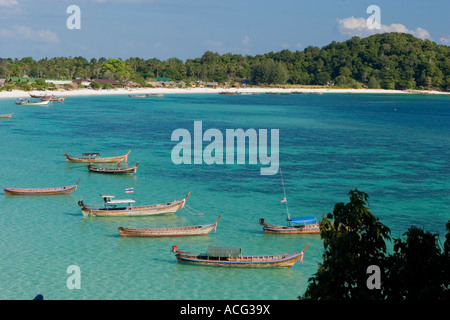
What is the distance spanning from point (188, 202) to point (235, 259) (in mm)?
11891

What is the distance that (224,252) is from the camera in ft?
82.1

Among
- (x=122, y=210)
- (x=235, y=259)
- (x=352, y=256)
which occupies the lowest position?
(x=235, y=259)

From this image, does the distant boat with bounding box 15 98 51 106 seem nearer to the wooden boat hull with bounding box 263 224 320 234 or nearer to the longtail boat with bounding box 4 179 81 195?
the longtail boat with bounding box 4 179 81 195

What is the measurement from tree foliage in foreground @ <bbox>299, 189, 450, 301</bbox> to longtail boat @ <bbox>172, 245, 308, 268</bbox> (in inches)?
497

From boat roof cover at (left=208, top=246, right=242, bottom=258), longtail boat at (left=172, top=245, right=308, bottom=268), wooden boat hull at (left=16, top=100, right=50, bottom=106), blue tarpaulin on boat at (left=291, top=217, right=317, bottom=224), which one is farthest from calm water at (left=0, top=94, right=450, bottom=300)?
wooden boat hull at (left=16, top=100, right=50, bottom=106)

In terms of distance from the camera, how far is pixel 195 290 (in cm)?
2283

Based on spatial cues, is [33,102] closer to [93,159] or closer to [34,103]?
[34,103]

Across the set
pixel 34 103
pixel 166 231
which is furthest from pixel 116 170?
pixel 34 103

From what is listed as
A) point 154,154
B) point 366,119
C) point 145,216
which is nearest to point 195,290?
point 145,216

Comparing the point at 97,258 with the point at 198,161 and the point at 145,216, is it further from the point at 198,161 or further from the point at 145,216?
the point at 198,161

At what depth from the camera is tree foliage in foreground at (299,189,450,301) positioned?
11.6 metres

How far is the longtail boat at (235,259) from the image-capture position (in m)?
24.9

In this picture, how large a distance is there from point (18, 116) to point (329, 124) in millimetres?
57451
